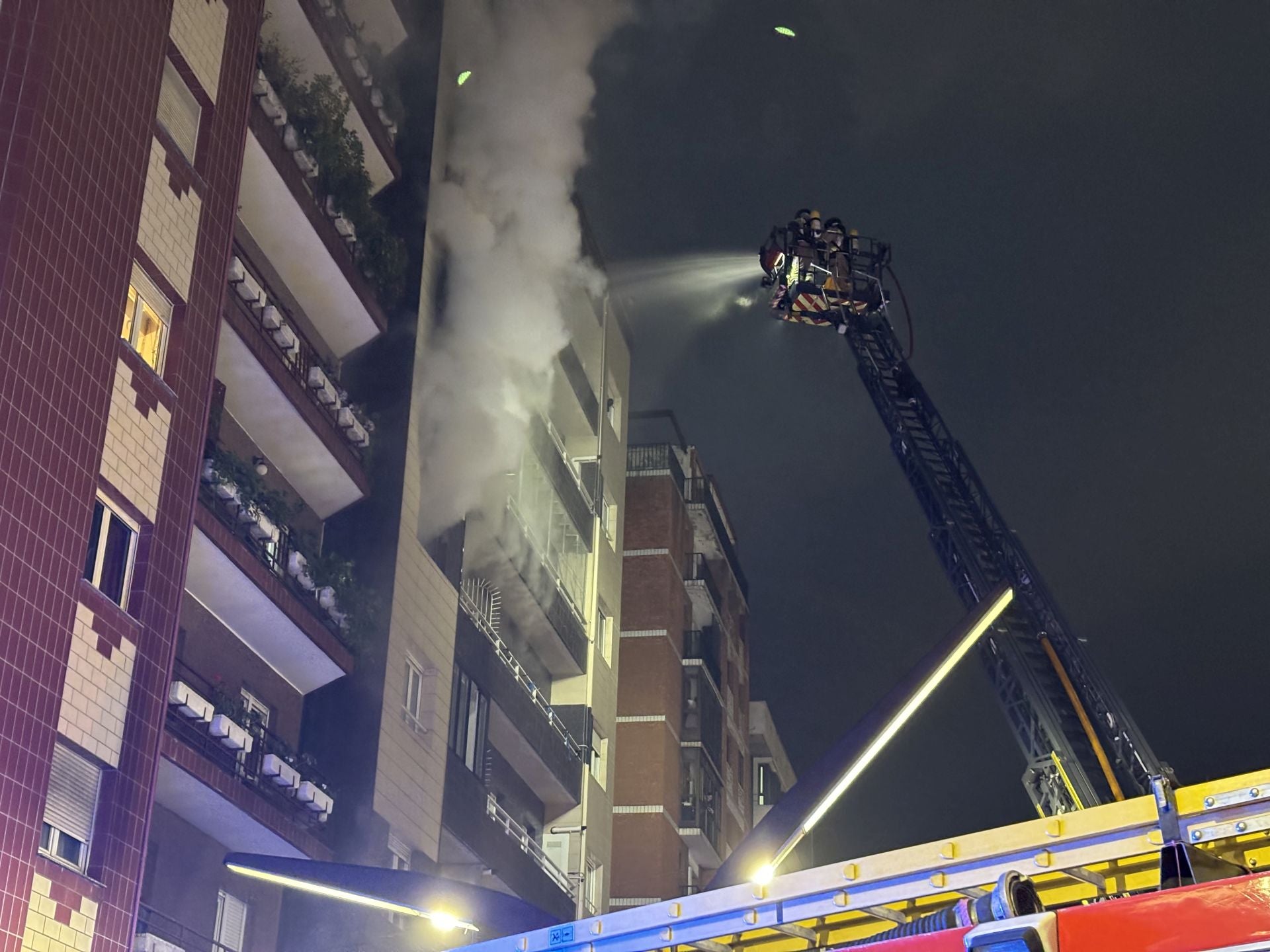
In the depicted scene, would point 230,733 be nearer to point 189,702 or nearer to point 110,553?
point 189,702

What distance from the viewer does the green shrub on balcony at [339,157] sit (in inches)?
946

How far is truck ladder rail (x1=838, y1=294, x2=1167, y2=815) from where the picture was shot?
18.2m

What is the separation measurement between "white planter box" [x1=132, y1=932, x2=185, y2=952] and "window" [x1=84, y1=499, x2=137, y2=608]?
366cm

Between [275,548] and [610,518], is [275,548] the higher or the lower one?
the lower one

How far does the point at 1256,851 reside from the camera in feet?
18.8

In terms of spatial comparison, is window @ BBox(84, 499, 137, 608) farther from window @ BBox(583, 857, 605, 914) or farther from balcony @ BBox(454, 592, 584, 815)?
window @ BBox(583, 857, 605, 914)

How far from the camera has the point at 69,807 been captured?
14.9m

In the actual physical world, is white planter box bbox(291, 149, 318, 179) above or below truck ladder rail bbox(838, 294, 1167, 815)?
above

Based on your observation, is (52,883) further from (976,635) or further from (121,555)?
(976,635)

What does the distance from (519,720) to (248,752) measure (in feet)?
36.4

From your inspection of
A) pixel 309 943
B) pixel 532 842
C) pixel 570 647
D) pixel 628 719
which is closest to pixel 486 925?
pixel 309 943

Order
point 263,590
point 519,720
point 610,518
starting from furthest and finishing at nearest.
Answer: point 610,518, point 519,720, point 263,590

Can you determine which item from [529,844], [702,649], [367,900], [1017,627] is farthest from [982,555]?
[702,649]

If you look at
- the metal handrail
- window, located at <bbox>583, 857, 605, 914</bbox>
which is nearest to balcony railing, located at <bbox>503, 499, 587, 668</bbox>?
A: the metal handrail
